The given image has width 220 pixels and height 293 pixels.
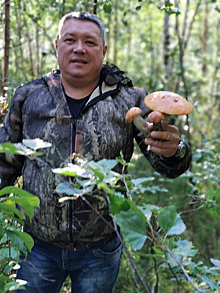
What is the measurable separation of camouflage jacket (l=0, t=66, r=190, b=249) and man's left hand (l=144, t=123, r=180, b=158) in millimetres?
199

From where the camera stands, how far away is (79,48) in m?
2.08

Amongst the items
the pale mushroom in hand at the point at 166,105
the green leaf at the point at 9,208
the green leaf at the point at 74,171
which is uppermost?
the pale mushroom in hand at the point at 166,105

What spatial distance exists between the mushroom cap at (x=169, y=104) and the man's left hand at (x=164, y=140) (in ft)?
0.66

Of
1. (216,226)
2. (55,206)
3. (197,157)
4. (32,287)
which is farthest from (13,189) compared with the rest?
(216,226)

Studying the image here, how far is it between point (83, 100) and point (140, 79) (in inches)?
156

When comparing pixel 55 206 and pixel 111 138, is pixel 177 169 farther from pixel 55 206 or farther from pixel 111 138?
pixel 55 206

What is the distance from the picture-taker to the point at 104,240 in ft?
7.21

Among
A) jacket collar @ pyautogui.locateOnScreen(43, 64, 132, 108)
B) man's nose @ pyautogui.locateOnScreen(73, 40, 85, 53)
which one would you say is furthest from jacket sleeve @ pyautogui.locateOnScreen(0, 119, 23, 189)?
man's nose @ pyautogui.locateOnScreen(73, 40, 85, 53)

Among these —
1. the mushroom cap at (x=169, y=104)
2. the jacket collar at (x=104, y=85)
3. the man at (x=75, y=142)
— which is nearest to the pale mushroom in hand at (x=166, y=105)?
the mushroom cap at (x=169, y=104)

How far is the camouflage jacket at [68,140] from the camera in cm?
208

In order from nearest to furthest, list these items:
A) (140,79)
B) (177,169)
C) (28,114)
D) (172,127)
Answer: (172,127) → (177,169) → (28,114) → (140,79)

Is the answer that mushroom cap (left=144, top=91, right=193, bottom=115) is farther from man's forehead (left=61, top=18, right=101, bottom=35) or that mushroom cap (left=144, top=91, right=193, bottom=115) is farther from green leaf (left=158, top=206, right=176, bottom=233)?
man's forehead (left=61, top=18, right=101, bottom=35)

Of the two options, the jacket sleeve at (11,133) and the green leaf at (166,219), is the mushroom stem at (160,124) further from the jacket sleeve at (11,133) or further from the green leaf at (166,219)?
the jacket sleeve at (11,133)

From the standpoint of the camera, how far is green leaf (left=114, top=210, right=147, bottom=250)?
3.27 feet
